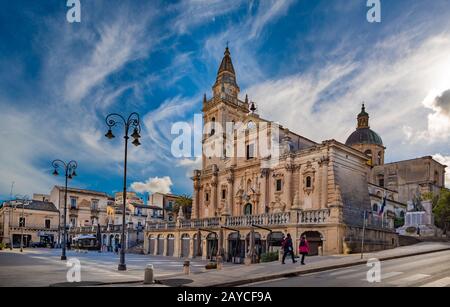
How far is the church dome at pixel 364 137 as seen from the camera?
234ft

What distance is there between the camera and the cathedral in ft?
82.2

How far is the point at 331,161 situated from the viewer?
106 feet

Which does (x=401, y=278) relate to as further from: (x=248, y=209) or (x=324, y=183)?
(x=248, y=209)

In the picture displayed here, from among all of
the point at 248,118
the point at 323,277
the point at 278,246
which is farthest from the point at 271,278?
the point at 248,118

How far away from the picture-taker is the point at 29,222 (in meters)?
64.1

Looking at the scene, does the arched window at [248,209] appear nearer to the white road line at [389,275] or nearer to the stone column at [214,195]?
the stone column at [214,195]

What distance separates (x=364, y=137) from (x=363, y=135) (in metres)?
0.60

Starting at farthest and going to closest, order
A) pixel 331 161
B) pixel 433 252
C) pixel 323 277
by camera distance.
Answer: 1. pixel 331 161
2. pixel 433 252
3. pixel 323 277

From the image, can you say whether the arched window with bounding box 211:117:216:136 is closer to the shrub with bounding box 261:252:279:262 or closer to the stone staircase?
→ the stone staircase

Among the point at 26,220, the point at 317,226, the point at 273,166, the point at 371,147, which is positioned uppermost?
the point at 371,147
